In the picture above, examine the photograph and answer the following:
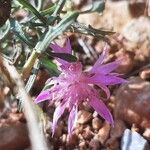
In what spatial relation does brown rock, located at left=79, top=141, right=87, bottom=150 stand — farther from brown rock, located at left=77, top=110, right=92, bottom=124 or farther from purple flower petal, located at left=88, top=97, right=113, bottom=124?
purple flower petal, located at left=88, top=97, right=113, bottom=124

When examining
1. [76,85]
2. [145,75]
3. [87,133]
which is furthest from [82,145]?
[76,85]

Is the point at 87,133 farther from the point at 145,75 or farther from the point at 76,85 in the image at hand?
the point at 76,85

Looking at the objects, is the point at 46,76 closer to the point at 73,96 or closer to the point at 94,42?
the point at 94,42

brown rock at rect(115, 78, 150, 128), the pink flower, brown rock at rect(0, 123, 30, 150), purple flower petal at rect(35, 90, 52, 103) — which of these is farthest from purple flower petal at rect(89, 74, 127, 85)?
brown rock at rect(0, 123, 30, 150)

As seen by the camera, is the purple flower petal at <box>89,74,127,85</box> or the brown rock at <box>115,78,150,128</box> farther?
the brown rock at <box>115,78,150,128</box>

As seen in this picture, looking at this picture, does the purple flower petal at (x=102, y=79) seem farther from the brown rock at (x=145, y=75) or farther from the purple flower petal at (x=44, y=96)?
the brown rock at (x=145, y=75)

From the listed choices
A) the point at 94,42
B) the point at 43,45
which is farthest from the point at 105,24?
the point at 43,45
